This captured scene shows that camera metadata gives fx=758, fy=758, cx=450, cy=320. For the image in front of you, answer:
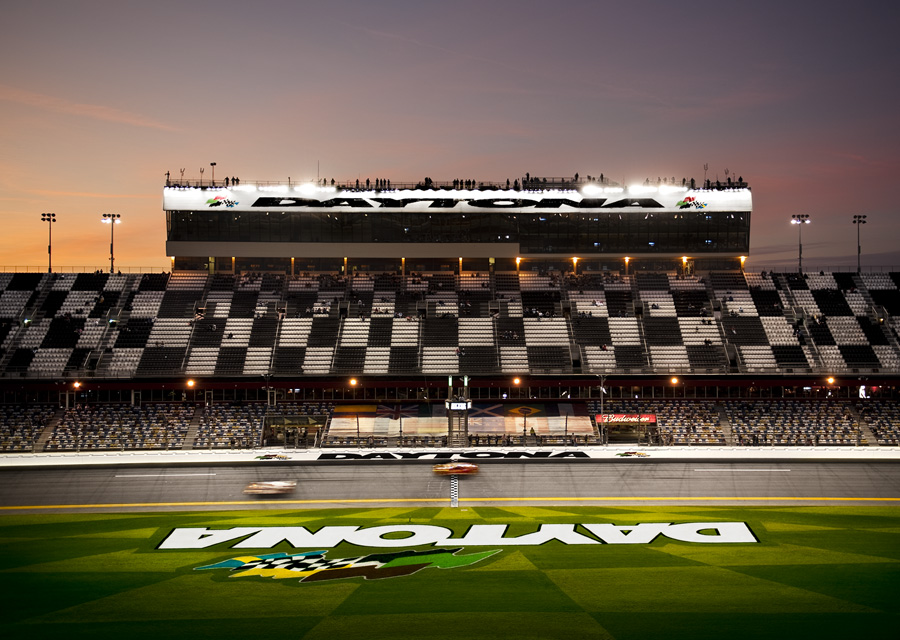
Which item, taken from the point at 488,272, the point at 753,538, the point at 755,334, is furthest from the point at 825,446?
the point at 488,272

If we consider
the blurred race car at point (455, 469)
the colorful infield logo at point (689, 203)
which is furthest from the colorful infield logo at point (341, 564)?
the colorful infield logo at point (689, 203)

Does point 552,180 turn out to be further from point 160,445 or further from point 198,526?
point 198,526

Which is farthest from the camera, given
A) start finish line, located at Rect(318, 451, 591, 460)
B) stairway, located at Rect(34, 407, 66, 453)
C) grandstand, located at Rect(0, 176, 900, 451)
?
grandstand, located at Rect(0, 176, 900, 451)

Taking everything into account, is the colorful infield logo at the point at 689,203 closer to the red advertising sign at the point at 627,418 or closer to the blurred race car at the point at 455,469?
the red advertising sign at the point at 627,418

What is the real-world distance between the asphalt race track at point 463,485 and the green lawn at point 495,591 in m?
6.15

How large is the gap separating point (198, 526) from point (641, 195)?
195 feet

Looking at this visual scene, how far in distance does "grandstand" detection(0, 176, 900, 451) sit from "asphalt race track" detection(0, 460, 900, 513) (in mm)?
12778

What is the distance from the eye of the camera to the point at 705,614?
80.2ft

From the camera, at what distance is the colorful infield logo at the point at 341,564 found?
29.5 m

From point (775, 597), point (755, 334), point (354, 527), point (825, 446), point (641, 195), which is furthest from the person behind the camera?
point (641, 195)

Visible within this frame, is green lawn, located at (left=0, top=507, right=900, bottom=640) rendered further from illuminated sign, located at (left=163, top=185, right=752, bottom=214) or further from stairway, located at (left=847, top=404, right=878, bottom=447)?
illuminated sign, located at (left=163, top=185, right=752, bottom=214)

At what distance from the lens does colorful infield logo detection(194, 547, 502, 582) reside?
2945cm

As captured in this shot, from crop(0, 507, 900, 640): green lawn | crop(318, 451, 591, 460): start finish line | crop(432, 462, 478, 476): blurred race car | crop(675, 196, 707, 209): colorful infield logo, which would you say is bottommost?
crop(318, 451, 591, 460): start finish line

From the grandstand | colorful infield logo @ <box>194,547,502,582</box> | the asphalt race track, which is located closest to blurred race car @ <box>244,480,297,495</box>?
the asphalt race track
